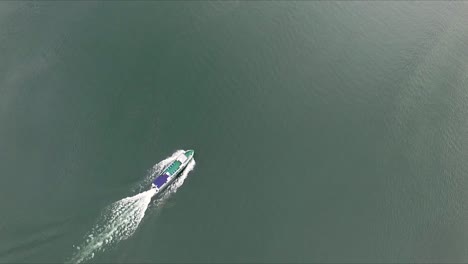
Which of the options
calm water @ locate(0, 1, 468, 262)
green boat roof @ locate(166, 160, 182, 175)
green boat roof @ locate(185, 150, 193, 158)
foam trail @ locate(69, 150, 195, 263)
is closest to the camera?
foam trail @ locate(69, 150, 195, 263)

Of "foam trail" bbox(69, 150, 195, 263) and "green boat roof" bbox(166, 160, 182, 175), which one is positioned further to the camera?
"green boat roof" bbox(166, 160, 182, 175)

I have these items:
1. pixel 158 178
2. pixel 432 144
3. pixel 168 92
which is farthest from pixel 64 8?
pixel 432 144

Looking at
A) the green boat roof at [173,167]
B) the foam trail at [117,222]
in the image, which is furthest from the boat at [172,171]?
the foam trail at [117,222]

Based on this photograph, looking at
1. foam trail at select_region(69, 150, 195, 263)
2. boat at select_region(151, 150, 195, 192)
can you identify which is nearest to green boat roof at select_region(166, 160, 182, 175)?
boat at select_region(151, 150, 195, 192)

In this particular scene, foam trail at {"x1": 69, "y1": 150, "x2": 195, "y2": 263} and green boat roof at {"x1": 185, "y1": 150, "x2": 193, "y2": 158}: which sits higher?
green boat roof at {"x1": 185, "y1": 150, "x2": 193, "y2": 158}

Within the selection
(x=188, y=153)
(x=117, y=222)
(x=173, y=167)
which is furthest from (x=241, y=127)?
(x=117, y=222)

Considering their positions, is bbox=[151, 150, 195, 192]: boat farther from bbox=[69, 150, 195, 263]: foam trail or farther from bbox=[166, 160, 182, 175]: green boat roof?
bbox=[69, 150, 195, 263]: foam trail
